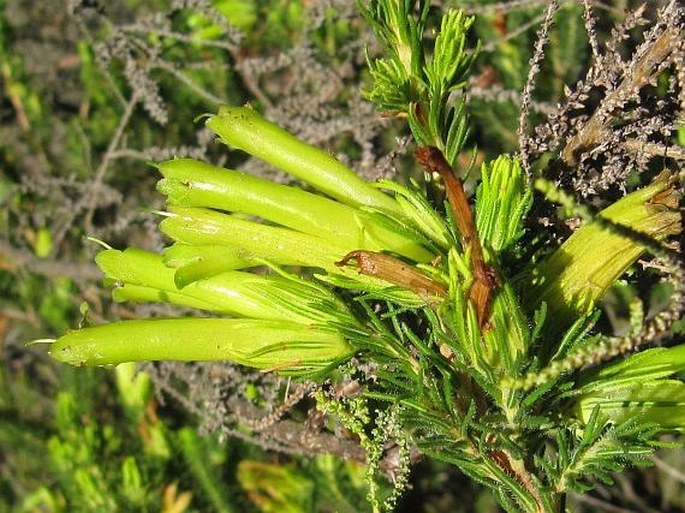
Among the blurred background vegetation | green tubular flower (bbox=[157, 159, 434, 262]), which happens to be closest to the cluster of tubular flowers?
green tubular flower (bbox=[157, 159, 434, 262])

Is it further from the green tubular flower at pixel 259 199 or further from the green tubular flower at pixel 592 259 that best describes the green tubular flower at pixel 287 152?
the green tubular flower at pixel 592 259

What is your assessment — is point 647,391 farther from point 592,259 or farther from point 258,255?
point 258,255

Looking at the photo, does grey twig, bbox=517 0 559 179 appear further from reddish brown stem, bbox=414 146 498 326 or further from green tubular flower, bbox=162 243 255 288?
green tubular flower, bbox=162 243 255 288

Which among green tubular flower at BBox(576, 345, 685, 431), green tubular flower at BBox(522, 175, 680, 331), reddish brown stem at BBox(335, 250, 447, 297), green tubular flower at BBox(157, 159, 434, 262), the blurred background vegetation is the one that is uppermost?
green tubular flower at BBox(522, 175, 680, 331)

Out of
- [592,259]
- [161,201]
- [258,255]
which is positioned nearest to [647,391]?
[592,259]

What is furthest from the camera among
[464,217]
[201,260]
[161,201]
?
[161,201]
